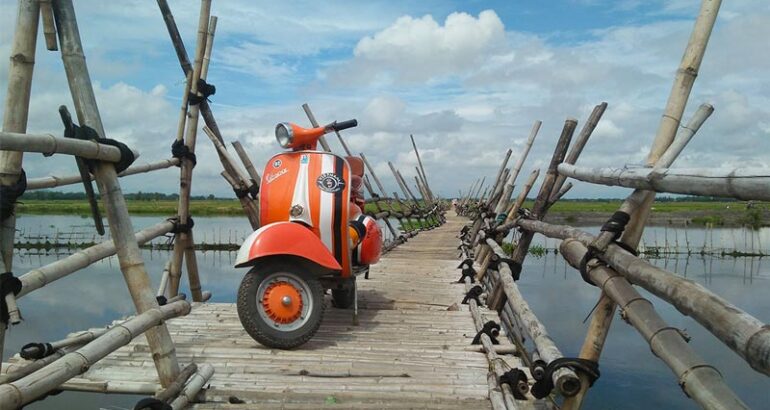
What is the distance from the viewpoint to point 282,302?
3.83 m

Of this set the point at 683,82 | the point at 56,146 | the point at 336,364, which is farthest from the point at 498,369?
the point at 56,146

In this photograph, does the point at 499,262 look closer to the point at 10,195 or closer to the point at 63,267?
the point at 63,267

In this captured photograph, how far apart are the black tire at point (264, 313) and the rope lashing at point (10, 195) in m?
1.61

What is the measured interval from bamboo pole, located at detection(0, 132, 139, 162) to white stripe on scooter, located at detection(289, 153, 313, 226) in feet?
5.19

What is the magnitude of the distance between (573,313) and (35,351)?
10.8 metres

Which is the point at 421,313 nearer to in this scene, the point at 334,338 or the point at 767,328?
the point at 334,338

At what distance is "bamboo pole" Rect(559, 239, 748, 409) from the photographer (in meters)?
1.74

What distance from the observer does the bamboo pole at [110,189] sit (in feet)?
8.55

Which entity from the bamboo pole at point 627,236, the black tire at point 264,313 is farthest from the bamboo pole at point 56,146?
the bamboo pole at point 627,236

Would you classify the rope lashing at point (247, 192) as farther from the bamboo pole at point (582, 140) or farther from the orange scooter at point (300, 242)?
the bamboo pole at point (582, 140)

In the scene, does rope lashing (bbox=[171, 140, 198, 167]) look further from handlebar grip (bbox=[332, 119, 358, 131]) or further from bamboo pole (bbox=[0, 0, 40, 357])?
bamboo pole (bbox=[0, 0, 40, 357])

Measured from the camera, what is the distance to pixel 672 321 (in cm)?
1070

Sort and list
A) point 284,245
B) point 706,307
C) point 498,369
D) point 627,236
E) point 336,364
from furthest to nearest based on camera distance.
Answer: point 284,245 < point 336,364 < point 498,369 < point 627,236 < point 706,307

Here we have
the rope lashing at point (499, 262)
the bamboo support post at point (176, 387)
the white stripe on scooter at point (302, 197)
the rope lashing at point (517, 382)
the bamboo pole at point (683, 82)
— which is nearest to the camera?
the bamboo pole at point (683, 82)
